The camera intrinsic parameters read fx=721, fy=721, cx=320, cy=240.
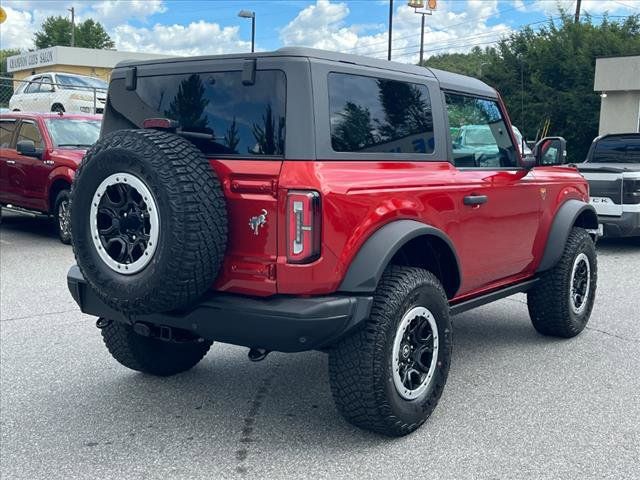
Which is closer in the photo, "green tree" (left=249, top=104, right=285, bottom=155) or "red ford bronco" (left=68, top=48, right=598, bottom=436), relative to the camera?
"red ford bronco" (left=68, top=48, right=598, bottom=436)

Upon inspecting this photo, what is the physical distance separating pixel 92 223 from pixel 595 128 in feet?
81.6

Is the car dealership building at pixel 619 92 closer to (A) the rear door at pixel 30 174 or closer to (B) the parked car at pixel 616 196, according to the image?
(B) the parked car at pixel 616 196

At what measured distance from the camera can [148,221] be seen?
3.34 meters

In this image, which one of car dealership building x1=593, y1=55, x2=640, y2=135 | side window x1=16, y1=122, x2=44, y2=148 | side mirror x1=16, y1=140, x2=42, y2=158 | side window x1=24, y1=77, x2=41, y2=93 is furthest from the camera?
side window x1=24, y1=77, x2=41, y2=93

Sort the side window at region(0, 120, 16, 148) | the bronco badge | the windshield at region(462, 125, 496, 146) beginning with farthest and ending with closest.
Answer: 1. the side window at region(0, 120, 16, 148)
2. the windshield at region(462, 125, 496, 146)
3. the bronco badge

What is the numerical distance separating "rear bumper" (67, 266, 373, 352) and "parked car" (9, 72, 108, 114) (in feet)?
57.8

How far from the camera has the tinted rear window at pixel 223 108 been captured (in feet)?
11.4

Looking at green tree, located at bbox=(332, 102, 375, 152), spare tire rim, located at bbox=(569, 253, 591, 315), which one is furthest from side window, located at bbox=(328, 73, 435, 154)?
spare tire rim, located at bbox=(569, 253, 591, 315)

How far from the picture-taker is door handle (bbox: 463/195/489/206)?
14.1 feet

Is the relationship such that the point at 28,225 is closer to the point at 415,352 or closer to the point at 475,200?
the point at 475,200

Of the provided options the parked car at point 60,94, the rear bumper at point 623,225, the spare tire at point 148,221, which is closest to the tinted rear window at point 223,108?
the spare tire at point 148,221

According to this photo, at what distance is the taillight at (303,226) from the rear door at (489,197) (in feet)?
3.99

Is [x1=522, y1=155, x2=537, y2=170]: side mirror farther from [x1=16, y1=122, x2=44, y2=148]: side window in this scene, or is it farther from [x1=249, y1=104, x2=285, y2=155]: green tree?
[x1=16, y1=122, x2=44, y2=148]: side window

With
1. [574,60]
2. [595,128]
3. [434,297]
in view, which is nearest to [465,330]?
[434,297]
